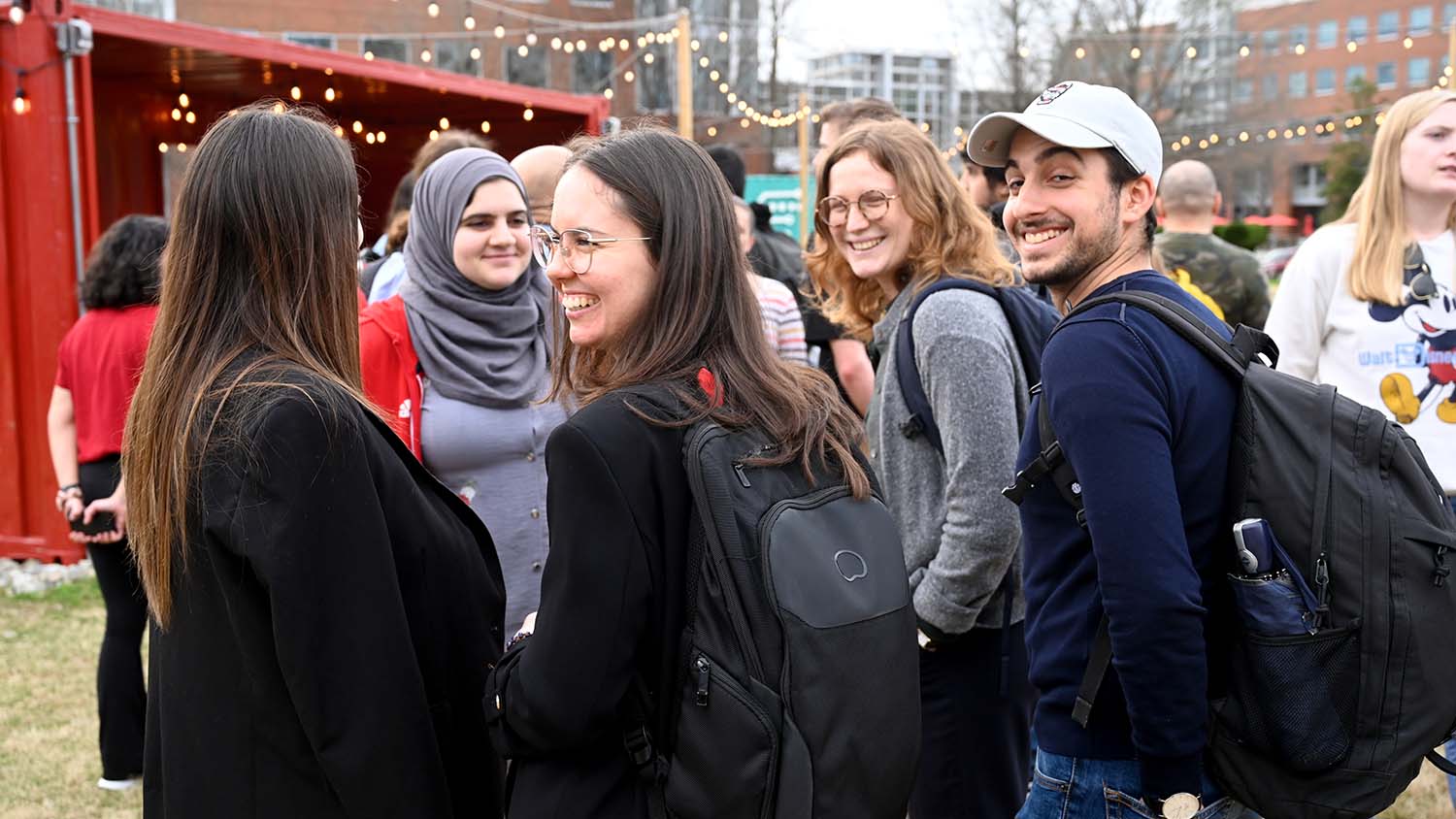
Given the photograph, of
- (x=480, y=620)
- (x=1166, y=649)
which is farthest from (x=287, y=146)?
(x=1166, y=649)

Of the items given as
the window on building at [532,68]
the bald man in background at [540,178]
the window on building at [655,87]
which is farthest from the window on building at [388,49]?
the bald man in background at [540,178]

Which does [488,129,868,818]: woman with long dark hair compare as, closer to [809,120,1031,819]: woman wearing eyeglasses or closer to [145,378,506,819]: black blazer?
[145,378,506,819]: black blazer

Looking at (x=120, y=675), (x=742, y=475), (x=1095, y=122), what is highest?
(x=1095, y=122)

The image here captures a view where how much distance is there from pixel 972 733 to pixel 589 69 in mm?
31247

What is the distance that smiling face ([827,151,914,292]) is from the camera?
10.5 ft

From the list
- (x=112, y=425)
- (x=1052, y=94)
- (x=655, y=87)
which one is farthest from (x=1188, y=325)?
(x=655, y=87)

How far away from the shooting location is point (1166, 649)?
1.90 m

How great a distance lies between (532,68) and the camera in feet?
105

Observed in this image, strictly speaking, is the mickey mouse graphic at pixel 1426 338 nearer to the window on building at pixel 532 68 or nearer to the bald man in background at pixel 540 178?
the bald man in background at pixel 540 178

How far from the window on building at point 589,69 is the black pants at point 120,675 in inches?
1123

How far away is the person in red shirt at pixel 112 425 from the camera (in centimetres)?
462

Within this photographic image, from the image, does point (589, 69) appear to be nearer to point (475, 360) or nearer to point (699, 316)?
point (475, 360)

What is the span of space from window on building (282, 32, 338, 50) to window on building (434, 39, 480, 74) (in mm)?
2557

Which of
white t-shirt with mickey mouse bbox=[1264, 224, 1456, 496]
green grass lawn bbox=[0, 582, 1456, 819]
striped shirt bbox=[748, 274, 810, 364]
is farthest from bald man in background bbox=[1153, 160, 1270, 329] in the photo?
green grass lawn bbox=[0, 582, 1456, 819]
